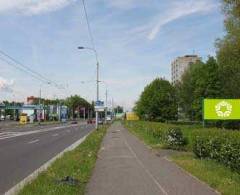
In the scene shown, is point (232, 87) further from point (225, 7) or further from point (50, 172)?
point (50, 172)

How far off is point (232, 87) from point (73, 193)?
6221 cm

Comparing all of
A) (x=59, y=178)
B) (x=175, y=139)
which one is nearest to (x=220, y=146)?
(x=59, y=178)

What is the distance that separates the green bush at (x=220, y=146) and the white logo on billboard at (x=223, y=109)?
27.7 feet

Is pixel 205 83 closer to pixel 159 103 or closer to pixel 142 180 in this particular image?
pixel 159 103

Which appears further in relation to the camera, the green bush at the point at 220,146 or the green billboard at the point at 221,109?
the green billboard at the point at 221,109

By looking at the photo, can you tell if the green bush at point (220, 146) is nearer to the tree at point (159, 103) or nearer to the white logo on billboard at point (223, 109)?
the white logo on billboard at point (223, 109)

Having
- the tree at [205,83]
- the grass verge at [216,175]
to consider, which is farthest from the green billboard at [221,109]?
the tree at [205,83]

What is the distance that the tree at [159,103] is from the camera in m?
80.4

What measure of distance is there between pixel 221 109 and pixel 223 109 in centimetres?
12

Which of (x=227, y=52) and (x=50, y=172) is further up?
(x=227, y=52)

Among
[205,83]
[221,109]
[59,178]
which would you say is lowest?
[59,178]

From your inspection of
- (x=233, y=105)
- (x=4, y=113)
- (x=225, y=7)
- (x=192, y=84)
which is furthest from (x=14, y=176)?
(x=4, y=113)

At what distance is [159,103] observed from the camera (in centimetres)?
8075

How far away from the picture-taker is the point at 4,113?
18462 centimetres
